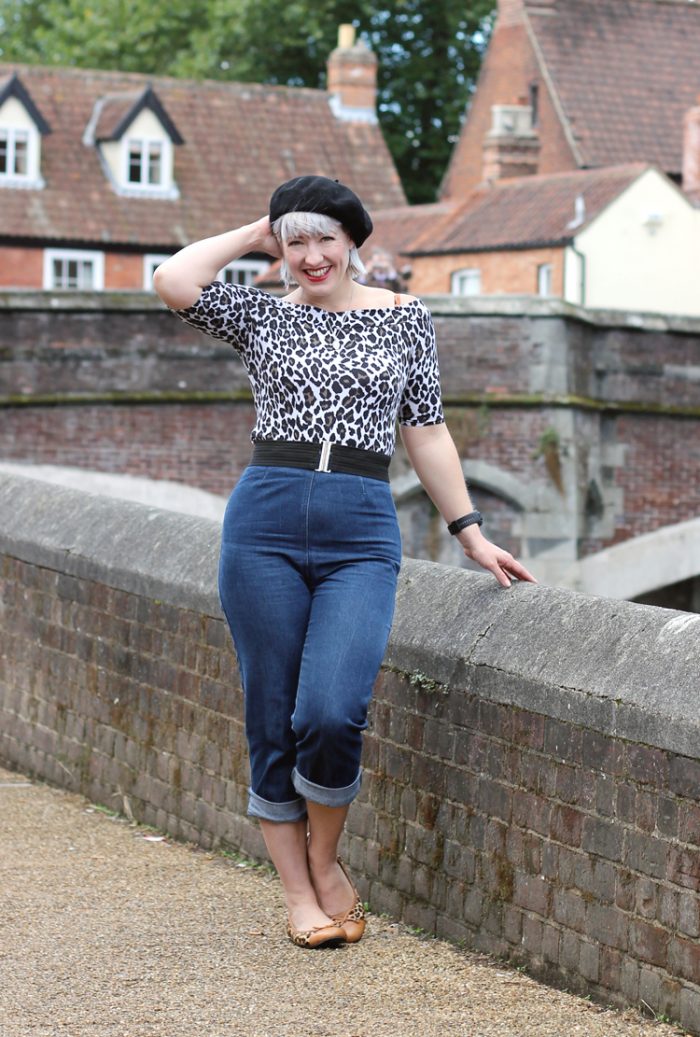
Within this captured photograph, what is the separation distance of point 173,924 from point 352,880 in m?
0.57

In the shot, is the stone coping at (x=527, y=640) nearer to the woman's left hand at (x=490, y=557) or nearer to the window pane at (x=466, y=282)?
the woman's left hand at (x=490, y=557)

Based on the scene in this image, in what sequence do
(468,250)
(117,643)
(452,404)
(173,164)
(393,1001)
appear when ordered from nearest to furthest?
(393,1001)
(117,643)
(452,404)
(468,250)
(173,164)

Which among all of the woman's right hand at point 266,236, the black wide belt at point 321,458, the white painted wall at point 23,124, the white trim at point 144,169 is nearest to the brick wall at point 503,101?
the white trim at point 144,169

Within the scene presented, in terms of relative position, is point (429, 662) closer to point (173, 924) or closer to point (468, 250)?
point (173, 924)

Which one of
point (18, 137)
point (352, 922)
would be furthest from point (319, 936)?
point (18, 137)

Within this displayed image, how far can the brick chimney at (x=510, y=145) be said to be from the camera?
121ft

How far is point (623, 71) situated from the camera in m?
40.7

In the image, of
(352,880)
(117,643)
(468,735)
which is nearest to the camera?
(468,735)

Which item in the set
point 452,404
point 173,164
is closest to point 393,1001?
point 452,404

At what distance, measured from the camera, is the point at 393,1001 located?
417 cm

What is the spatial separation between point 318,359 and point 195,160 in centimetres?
3459

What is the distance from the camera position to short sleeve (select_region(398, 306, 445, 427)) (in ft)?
14.8

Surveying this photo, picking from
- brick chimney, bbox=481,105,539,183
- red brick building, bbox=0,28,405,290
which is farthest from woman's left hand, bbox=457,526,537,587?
brick chimney, bbox=481,105,539,183

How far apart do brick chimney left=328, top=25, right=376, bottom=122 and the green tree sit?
511 cm
